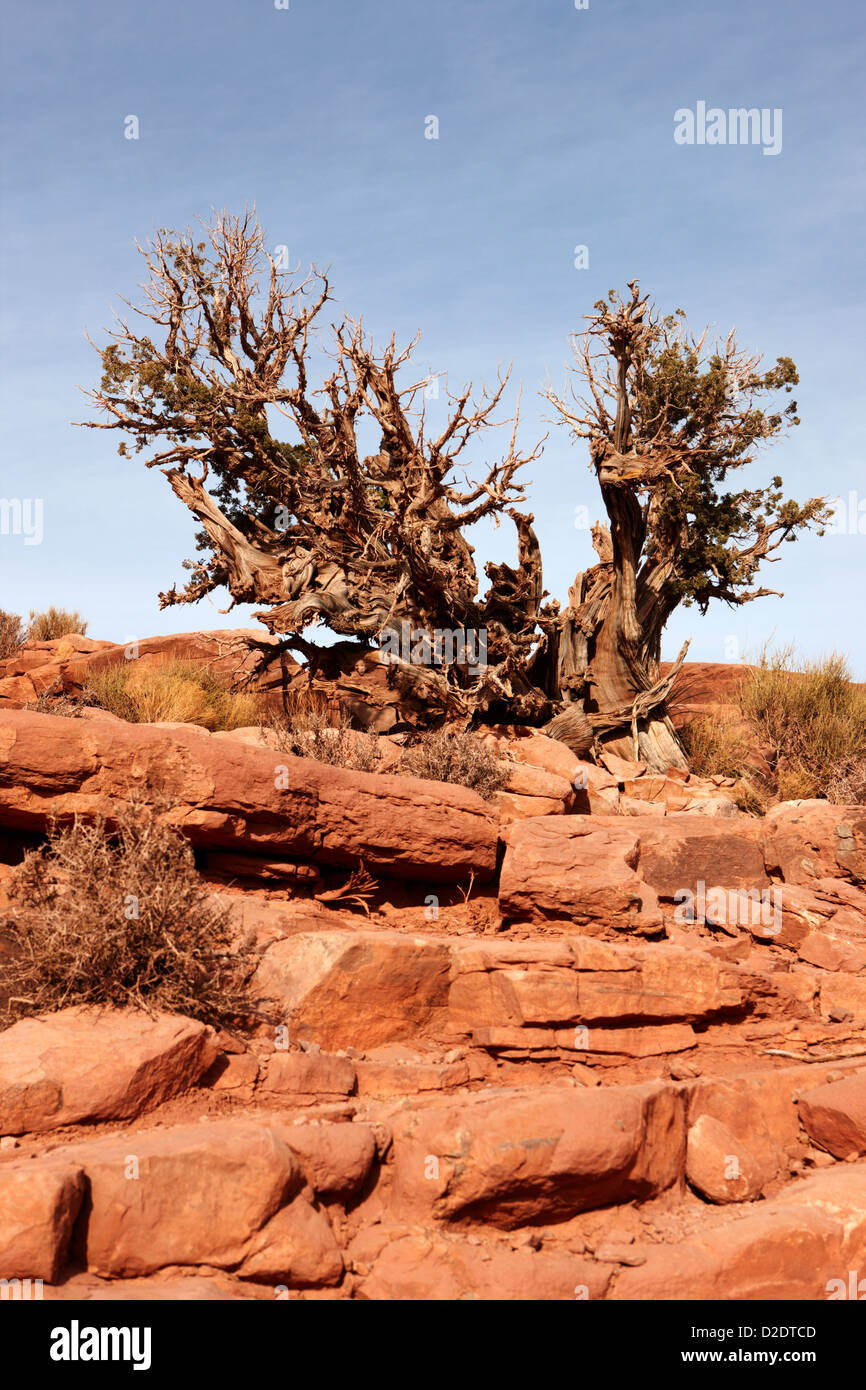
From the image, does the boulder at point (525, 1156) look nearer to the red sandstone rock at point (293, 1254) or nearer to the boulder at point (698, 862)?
the red sandstone rock at point (293, 1254)

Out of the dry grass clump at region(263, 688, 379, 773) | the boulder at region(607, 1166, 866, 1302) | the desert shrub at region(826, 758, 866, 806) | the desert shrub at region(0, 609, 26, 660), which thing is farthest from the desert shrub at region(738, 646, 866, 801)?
the desert shrub at region(0, 609, 26, 660)

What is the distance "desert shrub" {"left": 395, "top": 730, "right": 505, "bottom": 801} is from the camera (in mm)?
9219

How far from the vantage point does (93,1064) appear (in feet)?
14.9

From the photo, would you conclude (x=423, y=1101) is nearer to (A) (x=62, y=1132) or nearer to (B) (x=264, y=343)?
(A) (x=62, y=1132)

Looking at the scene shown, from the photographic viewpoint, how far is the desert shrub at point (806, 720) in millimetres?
13539

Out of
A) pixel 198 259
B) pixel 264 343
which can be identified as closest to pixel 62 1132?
pixel 264 343

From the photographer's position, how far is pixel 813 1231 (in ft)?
14.2

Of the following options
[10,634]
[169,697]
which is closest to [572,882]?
[169,697]

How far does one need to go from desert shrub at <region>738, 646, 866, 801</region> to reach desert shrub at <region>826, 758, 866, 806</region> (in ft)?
0.23

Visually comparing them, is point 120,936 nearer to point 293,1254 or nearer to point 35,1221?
point 35,1221

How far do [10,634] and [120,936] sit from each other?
14173 millimetres

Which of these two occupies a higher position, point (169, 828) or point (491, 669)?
point (491, 669)

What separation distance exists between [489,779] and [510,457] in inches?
209

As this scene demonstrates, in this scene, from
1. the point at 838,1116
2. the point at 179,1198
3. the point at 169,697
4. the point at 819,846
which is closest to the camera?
the point at 179,1198
